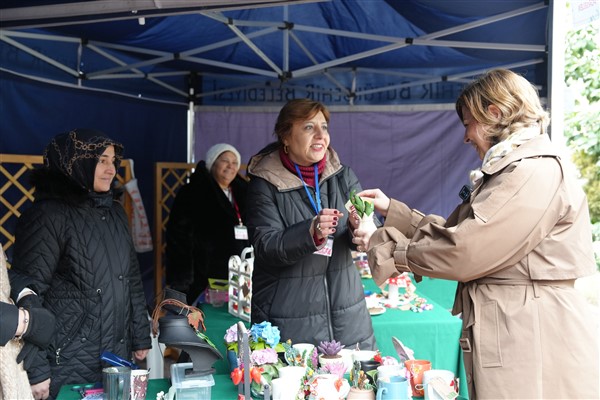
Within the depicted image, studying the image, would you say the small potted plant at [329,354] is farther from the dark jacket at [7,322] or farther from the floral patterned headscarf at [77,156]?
the floral patterned headscarf at [77,156]

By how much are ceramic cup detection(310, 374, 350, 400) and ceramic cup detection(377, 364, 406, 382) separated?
0.10 meters

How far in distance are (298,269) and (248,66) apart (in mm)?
3527

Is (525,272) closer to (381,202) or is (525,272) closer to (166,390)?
(381,202)

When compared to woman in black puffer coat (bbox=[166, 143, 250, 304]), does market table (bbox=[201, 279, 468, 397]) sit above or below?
below

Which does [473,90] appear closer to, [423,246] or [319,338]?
[423,246]

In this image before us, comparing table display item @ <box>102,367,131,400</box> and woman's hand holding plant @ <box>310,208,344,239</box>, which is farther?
woman's hand holding plant @ <box>310,208,344,239</box>

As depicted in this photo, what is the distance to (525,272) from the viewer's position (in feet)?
5.07

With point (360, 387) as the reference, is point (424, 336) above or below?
below

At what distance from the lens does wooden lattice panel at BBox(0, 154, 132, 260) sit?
3.93m

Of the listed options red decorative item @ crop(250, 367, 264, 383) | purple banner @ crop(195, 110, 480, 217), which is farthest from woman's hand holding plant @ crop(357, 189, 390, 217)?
purple banner @ crop(195, 110, 480, 217)

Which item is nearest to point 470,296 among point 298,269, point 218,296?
point 298,269

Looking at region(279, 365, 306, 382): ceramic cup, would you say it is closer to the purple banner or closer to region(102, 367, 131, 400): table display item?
region(102, 367, 131, 400): table display item

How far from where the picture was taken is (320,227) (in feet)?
6.62

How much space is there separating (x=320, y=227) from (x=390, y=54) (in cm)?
337
